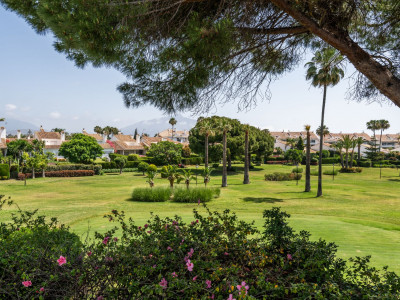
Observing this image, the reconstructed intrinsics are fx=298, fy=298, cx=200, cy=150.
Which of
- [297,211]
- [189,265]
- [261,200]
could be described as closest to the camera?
[189,265]

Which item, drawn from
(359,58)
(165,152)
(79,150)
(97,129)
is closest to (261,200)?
(359,58)

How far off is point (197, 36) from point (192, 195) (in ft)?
57.1

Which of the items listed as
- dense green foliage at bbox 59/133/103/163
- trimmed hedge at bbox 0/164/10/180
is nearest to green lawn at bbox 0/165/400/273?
trimmed hedge at bbox 0/164/10/180

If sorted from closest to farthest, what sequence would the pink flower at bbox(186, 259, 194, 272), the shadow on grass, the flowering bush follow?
the flowering bush, the pink flower at bbox(186, 259, 194, 272), the shadow on grass

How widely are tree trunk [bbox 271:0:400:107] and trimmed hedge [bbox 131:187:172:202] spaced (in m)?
17.5

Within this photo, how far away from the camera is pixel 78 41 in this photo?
3.96 m

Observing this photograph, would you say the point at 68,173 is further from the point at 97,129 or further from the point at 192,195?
the point at 97,129

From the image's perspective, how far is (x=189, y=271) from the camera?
3365 mm

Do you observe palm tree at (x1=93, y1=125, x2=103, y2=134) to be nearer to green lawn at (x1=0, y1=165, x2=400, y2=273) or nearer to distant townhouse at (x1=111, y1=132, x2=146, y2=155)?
distant townhouse at (x1=111, y1=132, x2=146, y2=155)

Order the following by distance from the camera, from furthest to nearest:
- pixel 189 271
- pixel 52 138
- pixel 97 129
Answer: pixel 97 129
pixel 52 138
pixel 189 271

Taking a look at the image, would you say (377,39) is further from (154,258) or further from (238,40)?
(154,258)

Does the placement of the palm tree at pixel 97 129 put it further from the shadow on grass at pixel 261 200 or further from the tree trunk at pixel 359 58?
the tree trunk at pixel 359 58

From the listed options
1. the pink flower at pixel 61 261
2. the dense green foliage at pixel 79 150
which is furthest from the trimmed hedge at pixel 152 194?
the dense green foliage at pixel 79 150

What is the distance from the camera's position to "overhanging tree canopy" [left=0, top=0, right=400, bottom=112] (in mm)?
4055
